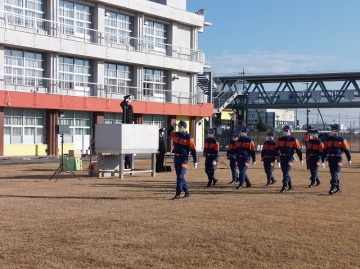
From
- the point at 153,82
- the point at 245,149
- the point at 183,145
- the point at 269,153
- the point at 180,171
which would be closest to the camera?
the point at 180,171

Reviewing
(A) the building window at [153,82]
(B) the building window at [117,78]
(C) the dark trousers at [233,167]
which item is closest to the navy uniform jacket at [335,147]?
(C) the dark trousers at [233,167]

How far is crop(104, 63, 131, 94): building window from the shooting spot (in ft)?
166

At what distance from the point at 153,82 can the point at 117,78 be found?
16.5ft

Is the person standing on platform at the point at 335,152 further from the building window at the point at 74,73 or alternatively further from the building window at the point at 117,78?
the building window at the point at 117,78

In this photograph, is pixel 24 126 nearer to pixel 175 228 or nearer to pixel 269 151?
pixel 269 151

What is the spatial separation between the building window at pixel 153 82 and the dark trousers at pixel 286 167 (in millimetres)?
34783

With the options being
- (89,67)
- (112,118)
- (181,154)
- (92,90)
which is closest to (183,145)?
(181,154)

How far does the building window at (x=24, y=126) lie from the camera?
141 feet

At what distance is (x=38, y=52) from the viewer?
4416cm

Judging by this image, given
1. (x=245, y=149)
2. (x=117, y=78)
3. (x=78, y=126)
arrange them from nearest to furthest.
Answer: (x=245, y=149) → (x=78, y=126) → (x=117, y=78)

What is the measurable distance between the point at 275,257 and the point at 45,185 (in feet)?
43.8

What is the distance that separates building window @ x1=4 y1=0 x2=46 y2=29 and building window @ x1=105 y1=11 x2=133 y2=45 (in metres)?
6.89

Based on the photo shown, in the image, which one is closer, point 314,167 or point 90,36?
point 314,167

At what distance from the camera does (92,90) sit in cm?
4947
